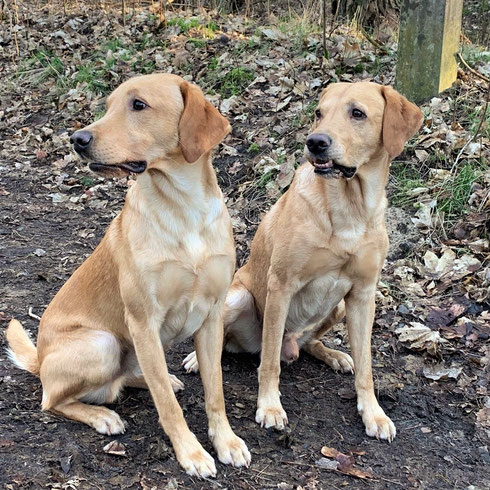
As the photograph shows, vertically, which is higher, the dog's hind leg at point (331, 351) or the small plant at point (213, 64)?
the small plant at point (213, 64)

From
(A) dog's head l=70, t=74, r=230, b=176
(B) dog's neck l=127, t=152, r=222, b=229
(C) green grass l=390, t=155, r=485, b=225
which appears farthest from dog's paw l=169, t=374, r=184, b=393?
(C) green grass l=390, t=155, r=485, b=225

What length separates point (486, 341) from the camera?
166 inches

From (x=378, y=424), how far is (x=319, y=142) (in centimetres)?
154

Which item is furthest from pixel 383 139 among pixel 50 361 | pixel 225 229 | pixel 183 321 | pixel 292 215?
pixel 50 361

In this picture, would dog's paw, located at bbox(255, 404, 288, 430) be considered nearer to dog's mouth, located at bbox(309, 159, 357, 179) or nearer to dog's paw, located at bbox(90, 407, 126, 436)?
dog's paw, located at bbox(90, 407, 126, 436)

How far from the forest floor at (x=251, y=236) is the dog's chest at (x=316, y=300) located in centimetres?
43

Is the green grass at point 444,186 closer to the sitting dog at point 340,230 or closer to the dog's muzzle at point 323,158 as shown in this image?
the sitting dog at point 340,230

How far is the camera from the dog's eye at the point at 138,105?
2943 millimetres

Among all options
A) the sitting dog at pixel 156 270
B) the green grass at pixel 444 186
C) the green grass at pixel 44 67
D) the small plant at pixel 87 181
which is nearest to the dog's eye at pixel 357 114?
the sitting dog at pixel 156 270

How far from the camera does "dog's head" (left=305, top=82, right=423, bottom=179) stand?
3.27 meters

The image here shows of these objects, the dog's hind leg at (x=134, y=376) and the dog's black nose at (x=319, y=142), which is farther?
the dog's hind leg at (x=134, y=376)

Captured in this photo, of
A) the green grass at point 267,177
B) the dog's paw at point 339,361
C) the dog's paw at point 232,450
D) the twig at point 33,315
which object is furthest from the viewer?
the green grass at point 267,177

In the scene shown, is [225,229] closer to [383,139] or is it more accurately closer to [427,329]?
[383,139]

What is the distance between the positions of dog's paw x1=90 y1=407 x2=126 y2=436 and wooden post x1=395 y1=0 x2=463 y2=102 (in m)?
4.29
